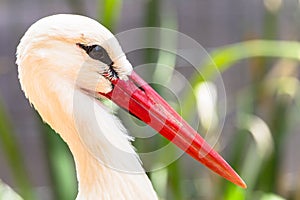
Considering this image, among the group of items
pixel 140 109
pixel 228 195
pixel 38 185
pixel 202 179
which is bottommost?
pixel 38 185

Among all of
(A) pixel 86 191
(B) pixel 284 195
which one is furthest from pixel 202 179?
(A) pixel 86 191

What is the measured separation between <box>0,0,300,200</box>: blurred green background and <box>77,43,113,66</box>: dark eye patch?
39cm

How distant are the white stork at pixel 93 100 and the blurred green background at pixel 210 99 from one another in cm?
34

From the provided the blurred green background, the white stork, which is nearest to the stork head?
the white stork

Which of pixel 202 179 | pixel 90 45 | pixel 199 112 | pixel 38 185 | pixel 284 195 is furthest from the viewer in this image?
pixel 38 185

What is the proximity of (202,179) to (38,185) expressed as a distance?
69cm

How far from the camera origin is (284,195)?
Result: 1.75 meters

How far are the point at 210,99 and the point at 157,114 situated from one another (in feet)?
1.91

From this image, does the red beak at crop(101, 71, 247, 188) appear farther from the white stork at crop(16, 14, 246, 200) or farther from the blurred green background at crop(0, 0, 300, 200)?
the blurred green background at crop(0, 0, 300, 200)

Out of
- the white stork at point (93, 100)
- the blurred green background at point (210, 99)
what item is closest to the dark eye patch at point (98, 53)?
the white stork at point (93, 100)

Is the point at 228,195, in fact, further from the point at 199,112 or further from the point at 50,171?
the point at 50,171

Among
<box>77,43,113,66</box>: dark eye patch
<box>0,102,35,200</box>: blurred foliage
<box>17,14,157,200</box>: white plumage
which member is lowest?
<box>0,102,35,200</box>: blurred foliage

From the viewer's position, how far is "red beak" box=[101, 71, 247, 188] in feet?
3.11

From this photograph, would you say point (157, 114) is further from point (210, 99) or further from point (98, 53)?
point (210, 99)
